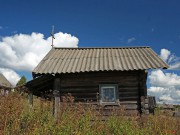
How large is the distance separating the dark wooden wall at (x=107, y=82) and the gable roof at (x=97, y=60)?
0.40 meters

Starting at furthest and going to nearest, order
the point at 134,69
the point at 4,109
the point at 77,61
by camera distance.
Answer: the point at 77,61, the point at 134,69, the point at 4,109

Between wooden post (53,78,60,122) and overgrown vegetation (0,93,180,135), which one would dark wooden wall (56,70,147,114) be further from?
overgrown vegetation (0,93,180,135)

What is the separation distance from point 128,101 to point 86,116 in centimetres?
668

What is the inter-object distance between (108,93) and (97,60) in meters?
2.12

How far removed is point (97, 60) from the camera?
14.2 m

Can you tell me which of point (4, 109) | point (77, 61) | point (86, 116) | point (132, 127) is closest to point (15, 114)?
point (4, 109)

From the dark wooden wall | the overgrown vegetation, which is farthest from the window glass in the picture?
Answer: the overgrown vegetation

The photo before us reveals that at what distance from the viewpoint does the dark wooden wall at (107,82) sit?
12.8m

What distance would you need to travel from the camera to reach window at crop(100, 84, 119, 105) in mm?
12844

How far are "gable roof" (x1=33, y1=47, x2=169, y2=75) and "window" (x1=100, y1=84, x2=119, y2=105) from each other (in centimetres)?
93

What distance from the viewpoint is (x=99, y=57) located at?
48.6 ft

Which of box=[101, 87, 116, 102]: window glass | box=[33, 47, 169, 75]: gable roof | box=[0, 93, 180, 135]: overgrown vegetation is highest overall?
box=[33, 47, 169, 75]: gable roof

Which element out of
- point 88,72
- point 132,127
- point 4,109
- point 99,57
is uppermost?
point 99,57

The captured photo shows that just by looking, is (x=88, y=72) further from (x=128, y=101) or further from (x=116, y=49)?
(x=116, y=49)
